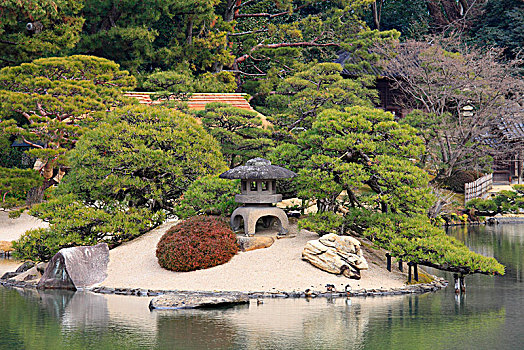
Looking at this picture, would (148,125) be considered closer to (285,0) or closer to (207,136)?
(207,136)

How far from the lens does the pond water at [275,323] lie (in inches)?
478

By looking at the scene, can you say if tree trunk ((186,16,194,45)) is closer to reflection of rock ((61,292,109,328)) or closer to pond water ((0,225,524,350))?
pond water ((0,225,524,350))

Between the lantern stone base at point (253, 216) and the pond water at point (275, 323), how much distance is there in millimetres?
3809

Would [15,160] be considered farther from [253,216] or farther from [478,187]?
[478,187]

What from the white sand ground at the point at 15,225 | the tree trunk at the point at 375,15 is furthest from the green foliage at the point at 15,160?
the tree trunk at the point at 375,15

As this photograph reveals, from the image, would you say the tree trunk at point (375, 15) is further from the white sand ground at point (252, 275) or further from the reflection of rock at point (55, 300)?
the reflection of rock at point (55, 300)

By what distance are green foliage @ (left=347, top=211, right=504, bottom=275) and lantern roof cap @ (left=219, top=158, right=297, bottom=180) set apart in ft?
7.95

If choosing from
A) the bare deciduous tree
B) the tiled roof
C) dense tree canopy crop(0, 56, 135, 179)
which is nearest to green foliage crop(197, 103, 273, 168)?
dense tree canopy crop(0, 56, 135, 179)

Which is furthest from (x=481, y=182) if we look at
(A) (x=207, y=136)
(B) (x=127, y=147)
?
(B) (x=127, y=147)

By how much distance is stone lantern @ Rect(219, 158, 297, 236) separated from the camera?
1947 cm

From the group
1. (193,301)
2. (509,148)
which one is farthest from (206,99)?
(193,301)

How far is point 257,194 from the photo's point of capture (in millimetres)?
19797

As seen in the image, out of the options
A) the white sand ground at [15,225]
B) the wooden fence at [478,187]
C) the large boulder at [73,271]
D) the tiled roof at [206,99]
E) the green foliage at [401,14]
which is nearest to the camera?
the large boulder at [73,271]

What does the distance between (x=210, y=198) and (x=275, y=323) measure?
7.55 metres
